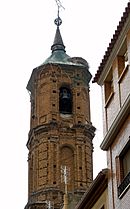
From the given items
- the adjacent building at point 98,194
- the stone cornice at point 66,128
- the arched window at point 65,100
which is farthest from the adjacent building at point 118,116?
the arched window at point 65,100

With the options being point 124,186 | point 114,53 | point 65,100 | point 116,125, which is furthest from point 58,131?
point 124,186

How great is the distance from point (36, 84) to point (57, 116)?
4637 millimetres

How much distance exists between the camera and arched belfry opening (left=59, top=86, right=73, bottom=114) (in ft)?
218

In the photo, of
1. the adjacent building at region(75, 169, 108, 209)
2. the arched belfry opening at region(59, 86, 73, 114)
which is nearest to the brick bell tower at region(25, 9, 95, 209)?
the arched belfry opening at region(59, 86, 73, 114)

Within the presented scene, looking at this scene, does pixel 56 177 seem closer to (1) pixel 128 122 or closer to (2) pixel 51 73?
(2) pixel 51 73

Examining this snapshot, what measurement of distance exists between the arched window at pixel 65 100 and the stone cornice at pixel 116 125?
45.3 meters

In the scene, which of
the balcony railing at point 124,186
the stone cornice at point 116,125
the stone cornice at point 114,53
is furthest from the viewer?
the stone cornice at point 114,53

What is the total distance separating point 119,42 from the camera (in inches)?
787

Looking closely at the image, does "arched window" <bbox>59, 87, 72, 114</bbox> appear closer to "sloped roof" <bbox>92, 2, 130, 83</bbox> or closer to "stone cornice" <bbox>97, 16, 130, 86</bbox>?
"sloped roof" <bbox>92, 2, 130, 83</bbox>

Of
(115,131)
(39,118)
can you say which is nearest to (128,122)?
(115,131)

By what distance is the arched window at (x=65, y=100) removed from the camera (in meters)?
66.3

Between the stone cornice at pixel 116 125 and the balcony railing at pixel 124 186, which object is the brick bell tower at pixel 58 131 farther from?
the balcony railing at pixel 124 186

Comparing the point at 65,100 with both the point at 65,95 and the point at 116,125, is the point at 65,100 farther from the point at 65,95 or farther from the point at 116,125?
the point at 116,125

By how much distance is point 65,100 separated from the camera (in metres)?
66.9
